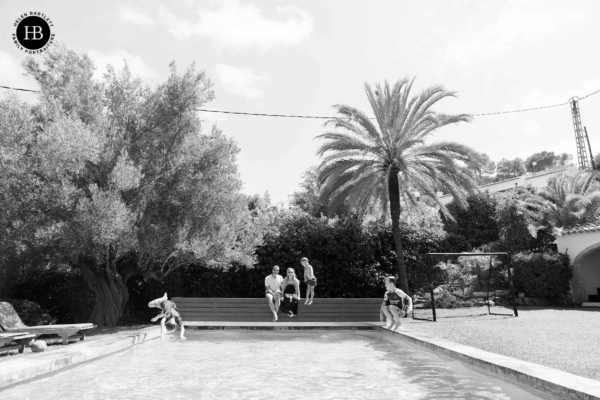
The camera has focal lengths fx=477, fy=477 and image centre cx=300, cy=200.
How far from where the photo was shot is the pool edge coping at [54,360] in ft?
21.2

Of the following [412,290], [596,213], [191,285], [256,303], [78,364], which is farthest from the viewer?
[596,213]

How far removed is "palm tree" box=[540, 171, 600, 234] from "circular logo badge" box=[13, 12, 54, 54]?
23.7m

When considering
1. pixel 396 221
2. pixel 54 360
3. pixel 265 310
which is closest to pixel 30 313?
pixel 265 310

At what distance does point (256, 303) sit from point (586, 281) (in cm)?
1744

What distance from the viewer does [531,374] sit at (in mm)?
5625

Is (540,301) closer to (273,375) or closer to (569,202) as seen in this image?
(569,202)

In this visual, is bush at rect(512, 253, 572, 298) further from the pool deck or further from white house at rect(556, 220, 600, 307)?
the pool deck

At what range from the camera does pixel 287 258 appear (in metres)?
19.8

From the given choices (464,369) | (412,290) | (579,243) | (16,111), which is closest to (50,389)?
(464,369)

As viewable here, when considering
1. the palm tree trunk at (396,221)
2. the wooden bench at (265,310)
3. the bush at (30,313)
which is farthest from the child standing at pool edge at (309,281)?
the bush at (30,313)

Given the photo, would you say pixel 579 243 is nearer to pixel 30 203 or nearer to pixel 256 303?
pixel 256 303

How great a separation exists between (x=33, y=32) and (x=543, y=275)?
869 inches

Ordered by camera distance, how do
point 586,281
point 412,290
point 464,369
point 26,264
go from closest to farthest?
point 464,369 < point 26,264 < point 412,290 < point 586,281

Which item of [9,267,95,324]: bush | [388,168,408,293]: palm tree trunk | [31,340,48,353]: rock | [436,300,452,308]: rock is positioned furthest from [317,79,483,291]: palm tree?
[31,340,48,353]: rock
